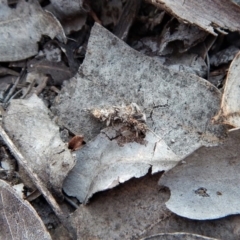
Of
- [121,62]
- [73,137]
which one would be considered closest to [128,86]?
[121,62]

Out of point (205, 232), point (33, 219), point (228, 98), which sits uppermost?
point (228, 98)

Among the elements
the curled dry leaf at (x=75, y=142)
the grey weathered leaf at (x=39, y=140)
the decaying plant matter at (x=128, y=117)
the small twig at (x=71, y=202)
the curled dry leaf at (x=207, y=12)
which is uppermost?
the curled dry leaf at (x=207, y=12)

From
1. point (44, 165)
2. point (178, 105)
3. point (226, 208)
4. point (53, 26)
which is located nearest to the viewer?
point (226, 208)

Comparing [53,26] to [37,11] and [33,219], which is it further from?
[33,219]

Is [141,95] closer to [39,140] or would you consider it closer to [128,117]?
[128,117]

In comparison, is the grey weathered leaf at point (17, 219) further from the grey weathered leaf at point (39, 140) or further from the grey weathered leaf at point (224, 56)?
the grey weathered leaf at point (224, 56)

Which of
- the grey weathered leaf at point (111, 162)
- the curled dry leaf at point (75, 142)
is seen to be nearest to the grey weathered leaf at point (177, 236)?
the grey weathered leaf at point (111, 162)
